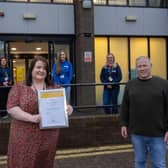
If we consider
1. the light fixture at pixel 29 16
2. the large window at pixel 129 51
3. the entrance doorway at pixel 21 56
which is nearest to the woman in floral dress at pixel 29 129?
the light fixture at pixel 29 16

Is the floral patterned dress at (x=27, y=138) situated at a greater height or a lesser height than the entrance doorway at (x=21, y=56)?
lesser

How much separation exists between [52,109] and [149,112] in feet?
5.33

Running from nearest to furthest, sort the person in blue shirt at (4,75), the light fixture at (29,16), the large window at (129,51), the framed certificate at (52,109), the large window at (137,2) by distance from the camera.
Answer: the framed certificate at (52,109) < the person in blue shirt at (4,75) < the light fixture at (29,16) < the large window at (137,2) < the large window at (129,51)

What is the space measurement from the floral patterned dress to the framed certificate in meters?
0.10

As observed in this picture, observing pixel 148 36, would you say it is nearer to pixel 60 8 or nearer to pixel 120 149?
pixel 60 8

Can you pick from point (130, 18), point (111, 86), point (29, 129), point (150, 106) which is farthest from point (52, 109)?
point (130, 18)

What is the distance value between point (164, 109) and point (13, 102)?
79.5 inches

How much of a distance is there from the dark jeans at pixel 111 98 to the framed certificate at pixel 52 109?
16.5 ft

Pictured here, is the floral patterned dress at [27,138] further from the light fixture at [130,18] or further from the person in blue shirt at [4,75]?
the light fixture at [130,18]

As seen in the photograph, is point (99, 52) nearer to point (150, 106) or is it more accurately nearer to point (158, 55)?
point (158, 55)

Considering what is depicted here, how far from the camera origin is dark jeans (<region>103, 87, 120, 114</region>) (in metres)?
9.38

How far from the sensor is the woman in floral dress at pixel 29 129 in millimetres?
4367

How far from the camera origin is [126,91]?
579 cm

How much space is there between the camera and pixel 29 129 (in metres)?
4.38
